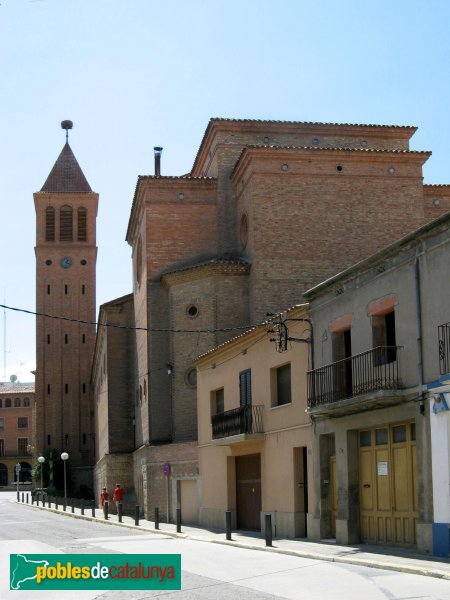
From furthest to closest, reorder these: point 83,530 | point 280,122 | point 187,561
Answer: point 280,122, point 83,530, point 187,561

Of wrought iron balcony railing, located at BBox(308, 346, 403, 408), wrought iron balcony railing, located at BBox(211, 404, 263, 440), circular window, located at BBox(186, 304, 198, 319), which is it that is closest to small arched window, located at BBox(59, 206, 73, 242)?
circular window, located at BBox(186, 304, 198, 319)

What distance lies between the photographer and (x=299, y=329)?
2428 centimetres

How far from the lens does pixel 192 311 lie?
127 feet

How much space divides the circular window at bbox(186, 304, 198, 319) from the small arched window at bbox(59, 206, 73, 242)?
139 ft

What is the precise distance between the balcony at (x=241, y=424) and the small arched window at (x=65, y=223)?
5191 cm

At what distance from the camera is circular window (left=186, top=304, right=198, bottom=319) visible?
3847cm

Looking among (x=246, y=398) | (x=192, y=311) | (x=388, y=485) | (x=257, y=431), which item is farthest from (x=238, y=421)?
(x=192, y=311)

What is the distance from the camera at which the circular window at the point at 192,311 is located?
3847 cm

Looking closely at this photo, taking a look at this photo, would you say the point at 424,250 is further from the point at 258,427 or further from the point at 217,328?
the point at 217,328

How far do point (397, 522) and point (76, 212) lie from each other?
63837 mm

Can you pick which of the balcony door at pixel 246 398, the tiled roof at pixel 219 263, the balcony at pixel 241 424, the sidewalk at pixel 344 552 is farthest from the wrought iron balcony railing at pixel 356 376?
the tiled roof at pixel 219 263

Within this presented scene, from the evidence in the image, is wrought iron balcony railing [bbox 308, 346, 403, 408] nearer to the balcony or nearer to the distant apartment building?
the balcony

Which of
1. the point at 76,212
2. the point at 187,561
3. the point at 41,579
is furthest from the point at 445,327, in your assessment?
the point at 76,212

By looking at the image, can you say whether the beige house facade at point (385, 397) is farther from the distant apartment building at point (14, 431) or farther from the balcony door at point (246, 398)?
the distant apartment building at point (14, 431)
